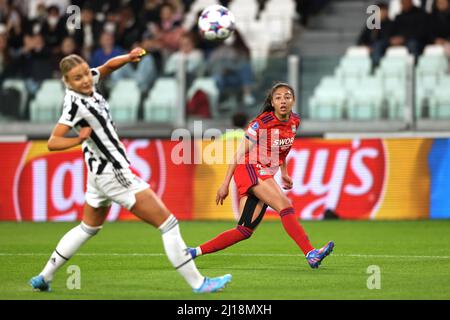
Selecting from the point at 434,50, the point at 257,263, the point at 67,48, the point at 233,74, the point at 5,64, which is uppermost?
the point at 67,48

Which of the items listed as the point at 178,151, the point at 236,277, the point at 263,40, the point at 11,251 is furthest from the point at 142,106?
the point at 236,277

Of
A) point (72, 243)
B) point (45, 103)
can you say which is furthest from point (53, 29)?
point (72, 243)

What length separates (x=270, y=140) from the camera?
9742 mm

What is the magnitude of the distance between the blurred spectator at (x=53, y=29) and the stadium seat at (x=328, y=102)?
5.49m

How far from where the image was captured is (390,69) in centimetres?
1645

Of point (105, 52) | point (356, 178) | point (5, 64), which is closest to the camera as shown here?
point (356, 178)

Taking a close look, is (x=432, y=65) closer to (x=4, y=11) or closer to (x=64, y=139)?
(x=4, y=11)

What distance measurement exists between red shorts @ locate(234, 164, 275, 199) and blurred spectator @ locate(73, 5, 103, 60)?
32.4ft

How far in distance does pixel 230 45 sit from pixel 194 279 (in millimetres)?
10214

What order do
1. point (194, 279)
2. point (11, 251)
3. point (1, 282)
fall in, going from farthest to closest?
point (11, 251) < point (1, 282) < point (194, 279)

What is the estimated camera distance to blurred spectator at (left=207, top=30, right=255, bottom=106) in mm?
16766

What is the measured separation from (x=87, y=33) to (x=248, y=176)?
10688 mm
